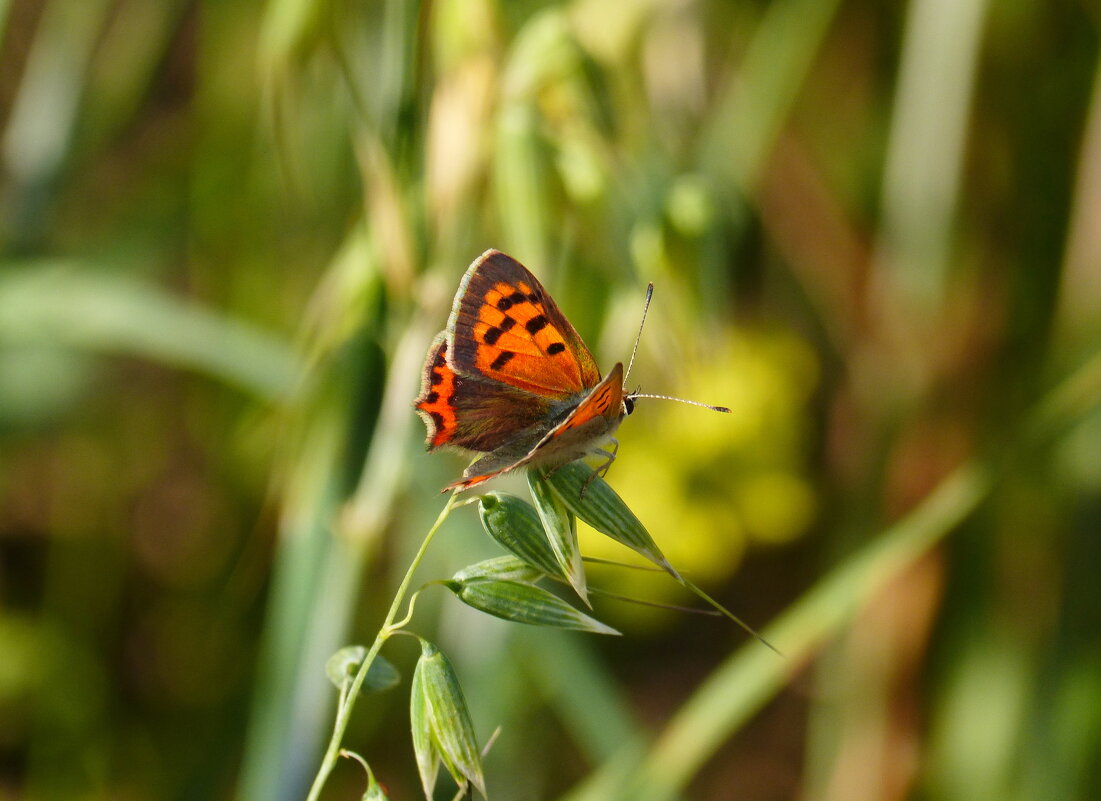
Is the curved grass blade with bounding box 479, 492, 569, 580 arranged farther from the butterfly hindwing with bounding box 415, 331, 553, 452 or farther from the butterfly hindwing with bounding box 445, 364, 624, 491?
the butterfly hindwing with bounding box 415, 331, 553, 452

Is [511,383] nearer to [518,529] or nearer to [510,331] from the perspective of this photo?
[510,331]

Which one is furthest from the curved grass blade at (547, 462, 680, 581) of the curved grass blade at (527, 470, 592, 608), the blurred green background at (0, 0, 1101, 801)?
the blurred green background at (0, 0, 1101, 801)

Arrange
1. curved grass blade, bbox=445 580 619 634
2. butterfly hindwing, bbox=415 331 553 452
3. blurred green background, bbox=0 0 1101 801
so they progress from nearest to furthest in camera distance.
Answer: curved grass blade, bbox=445 580 619 634 < butterfly hindwing, bbox=415 331 553 452 < blurred green background, bbox=0 0 1101 801

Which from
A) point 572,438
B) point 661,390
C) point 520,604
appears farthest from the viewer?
point 661,390

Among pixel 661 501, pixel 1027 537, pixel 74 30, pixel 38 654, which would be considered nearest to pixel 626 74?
pixel 661 501

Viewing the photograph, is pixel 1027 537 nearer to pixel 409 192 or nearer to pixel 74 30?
pixel 409 192

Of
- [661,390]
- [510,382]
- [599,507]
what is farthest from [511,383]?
[661,390]
